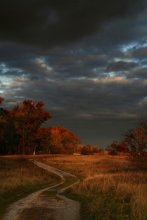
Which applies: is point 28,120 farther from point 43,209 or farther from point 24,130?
point 43,209

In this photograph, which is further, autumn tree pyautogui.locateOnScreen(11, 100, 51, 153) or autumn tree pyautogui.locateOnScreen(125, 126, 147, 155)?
autumn tree pyautogui.locateOnScreen(11, 100, 51, 153)

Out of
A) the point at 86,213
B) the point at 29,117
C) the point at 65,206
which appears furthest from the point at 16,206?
the point at 29,117

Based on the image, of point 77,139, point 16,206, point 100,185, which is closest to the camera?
point 16,206

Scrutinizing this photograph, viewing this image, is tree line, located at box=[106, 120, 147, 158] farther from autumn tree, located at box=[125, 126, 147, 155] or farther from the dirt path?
the dirt path

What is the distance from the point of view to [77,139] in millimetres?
141625

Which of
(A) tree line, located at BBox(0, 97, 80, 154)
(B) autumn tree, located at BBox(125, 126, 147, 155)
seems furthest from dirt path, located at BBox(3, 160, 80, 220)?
(A) tree line, located at BBox(0, 97, 80, 154)

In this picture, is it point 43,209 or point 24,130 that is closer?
point 43,209

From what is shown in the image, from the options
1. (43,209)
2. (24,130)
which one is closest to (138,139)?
(43,209)

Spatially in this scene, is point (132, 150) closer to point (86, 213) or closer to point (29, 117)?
point (86, 213)

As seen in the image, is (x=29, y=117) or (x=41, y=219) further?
(x=29, y=117)

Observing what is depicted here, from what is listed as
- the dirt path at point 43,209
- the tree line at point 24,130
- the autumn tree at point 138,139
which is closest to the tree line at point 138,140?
the autumn tree at point 138,139

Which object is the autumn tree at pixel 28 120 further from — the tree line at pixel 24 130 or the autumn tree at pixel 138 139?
the autumn tree at pixel 138 139

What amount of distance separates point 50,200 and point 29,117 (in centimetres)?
8632

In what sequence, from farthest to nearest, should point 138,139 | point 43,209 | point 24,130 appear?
point 24,130
point 138,139
point 43,209
